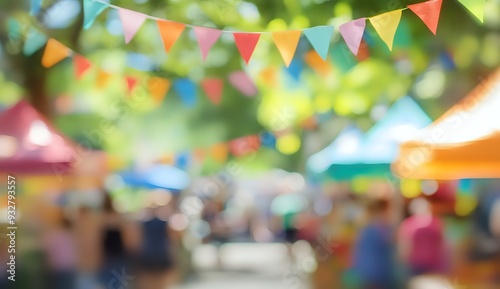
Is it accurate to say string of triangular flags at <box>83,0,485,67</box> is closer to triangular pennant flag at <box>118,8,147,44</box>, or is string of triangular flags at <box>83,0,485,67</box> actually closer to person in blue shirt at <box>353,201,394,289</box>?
triangular pennant flag at <box>118,8,147,44</box>

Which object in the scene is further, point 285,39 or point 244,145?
point 244,145

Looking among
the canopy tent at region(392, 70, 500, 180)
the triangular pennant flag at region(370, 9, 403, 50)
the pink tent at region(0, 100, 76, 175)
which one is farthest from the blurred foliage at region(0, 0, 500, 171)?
the canopy tent at region(392, 70, 500, 180)

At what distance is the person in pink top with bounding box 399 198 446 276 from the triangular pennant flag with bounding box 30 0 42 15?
278 cm

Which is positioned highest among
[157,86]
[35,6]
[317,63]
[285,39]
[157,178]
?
[35,6]

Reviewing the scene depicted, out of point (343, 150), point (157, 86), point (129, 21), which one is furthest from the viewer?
point (343, 150)

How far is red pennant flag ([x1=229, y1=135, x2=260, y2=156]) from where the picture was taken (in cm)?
501

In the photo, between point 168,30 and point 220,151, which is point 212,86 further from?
point 168,30

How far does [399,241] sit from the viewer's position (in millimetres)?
4508

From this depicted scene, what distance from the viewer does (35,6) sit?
12.5 feet

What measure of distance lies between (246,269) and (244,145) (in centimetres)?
107

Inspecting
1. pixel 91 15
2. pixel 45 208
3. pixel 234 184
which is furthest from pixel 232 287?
pixel 91 15

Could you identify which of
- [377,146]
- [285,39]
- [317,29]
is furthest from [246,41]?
[377,146]

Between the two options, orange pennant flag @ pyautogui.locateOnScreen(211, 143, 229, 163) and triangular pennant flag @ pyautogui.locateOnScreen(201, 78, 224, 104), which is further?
orange pennant flag @ pyautogui.locateOnScreen(211, 143, 229, 163)

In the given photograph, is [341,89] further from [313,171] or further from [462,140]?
[462,140]
